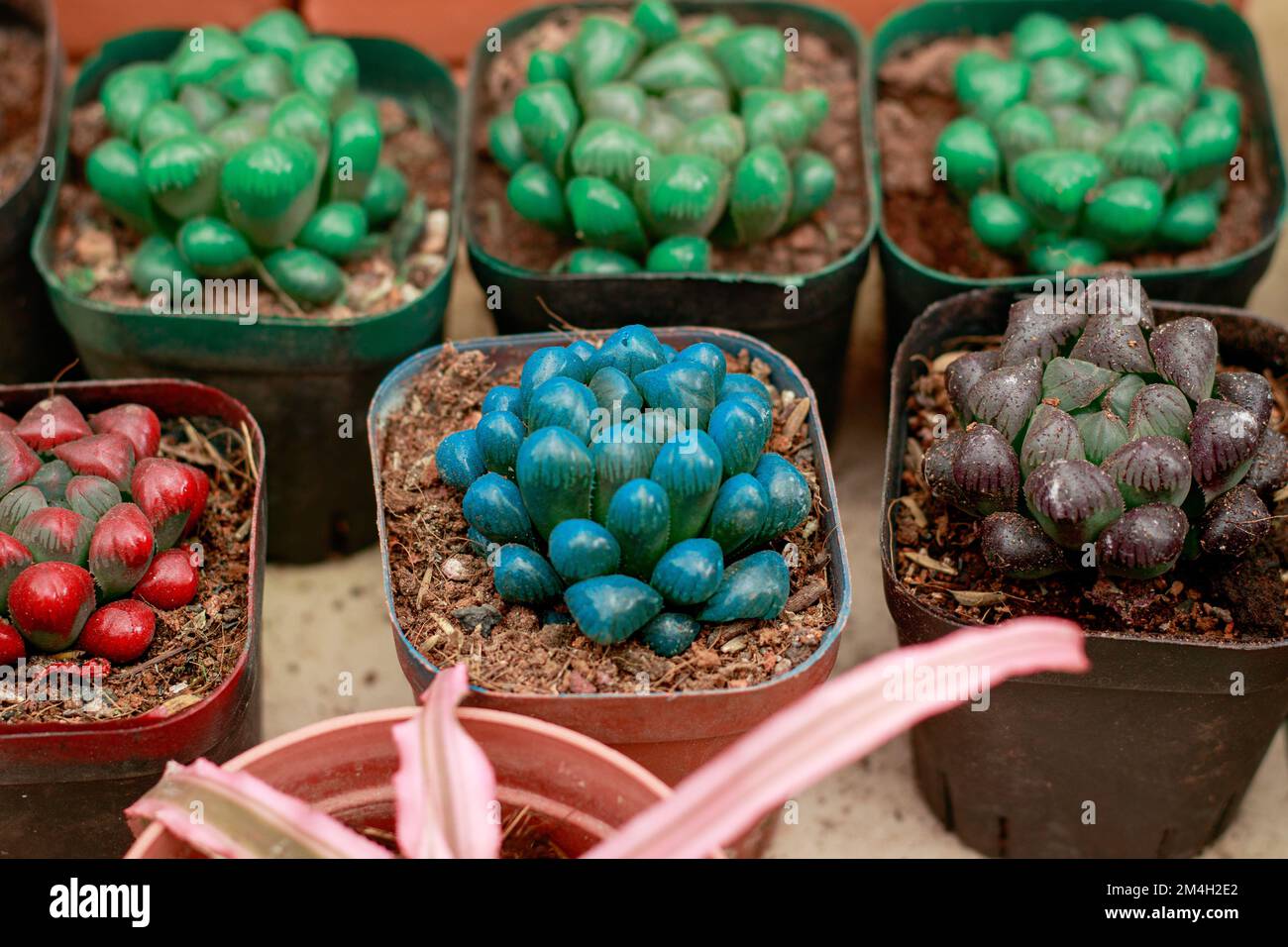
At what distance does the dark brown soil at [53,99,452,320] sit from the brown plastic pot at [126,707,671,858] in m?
0.66

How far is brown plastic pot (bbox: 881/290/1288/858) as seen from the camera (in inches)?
50.4

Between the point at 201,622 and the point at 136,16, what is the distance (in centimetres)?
142

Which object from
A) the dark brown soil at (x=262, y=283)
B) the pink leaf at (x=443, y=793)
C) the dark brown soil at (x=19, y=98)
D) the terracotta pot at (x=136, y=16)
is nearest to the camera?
the pink leaf at (x=443, y=793)

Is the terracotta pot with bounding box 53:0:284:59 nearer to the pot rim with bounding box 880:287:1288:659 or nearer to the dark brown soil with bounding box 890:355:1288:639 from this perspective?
the pot rim with bounding box 880:287:1288:659

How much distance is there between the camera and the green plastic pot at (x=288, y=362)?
163 centimetres

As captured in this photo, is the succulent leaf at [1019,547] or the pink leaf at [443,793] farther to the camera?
the succulent leaf at [1019,547]

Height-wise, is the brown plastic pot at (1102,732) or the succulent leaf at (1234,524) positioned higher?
the succulent leaf at (1234,524)

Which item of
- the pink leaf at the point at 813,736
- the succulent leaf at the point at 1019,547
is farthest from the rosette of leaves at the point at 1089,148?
the pink leaf at the point at 813,736

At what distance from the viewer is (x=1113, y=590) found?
4.24 feet

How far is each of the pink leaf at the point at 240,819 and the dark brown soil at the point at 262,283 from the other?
75cm

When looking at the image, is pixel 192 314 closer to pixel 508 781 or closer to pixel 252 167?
pixel 252 167

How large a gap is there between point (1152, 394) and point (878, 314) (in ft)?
3.35

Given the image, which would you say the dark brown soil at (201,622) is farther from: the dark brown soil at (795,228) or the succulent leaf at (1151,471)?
the succulent leaf at (1151,471)
